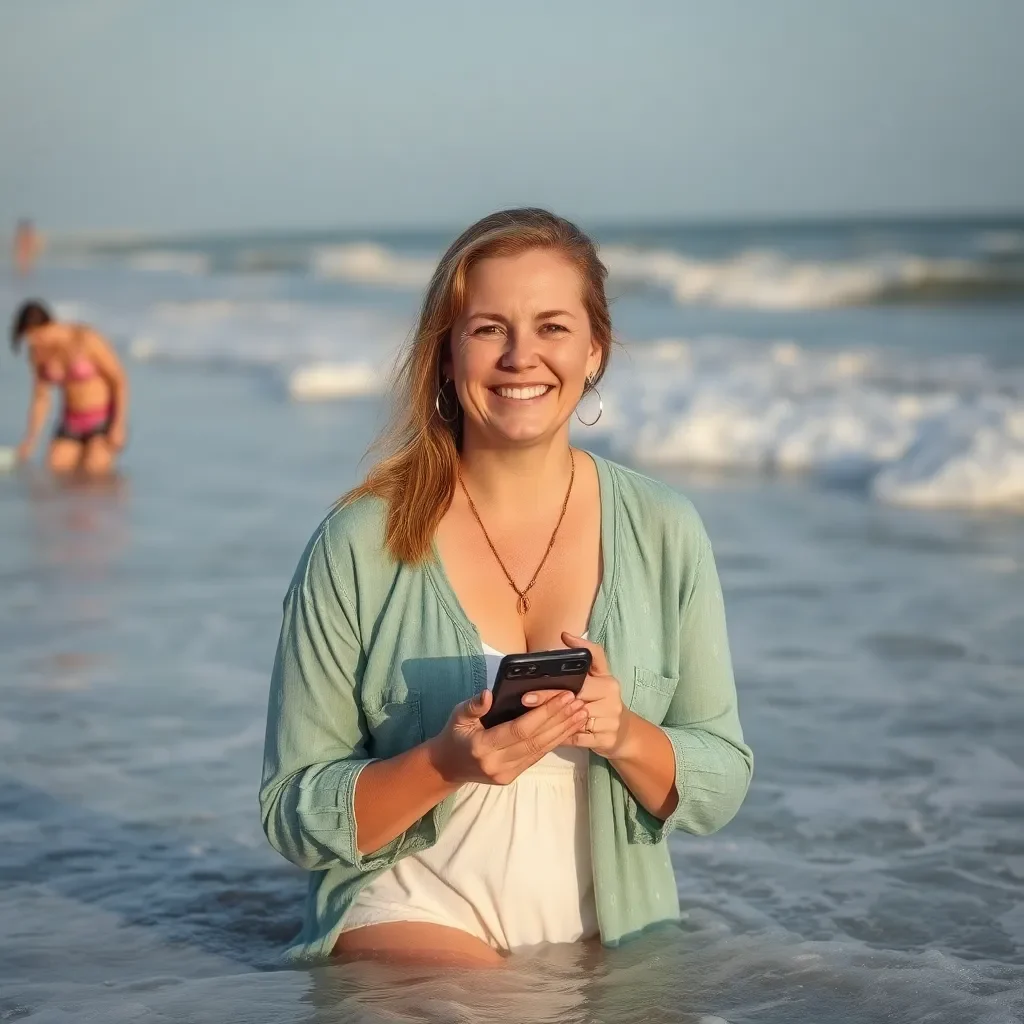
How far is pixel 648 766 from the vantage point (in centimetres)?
313

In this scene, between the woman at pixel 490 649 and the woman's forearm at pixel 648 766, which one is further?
the woman at pixel 490 649

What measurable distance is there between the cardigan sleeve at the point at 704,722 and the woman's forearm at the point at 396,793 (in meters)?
0.45

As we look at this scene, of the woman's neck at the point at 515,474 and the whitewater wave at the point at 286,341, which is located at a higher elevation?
the whitewater wave at the point at 286,341

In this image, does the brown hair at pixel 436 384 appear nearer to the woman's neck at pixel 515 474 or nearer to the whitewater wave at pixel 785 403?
the woman's neck at pixel 515 474

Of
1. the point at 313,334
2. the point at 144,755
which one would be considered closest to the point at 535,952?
the point at 144,755

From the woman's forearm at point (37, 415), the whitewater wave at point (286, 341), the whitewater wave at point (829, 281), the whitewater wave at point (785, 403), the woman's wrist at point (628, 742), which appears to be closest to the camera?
the woman's wrist at point (628, 742)

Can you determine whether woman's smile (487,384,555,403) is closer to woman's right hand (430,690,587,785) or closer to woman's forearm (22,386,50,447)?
woman's right hand (430,690,587,785)

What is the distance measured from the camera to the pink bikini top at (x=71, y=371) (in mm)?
12953

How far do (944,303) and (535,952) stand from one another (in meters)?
27.1

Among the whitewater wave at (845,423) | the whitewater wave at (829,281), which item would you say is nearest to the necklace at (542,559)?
the whitewater wave at (845,423)

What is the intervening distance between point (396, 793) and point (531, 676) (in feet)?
1.51

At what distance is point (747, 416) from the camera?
12148 millimetres

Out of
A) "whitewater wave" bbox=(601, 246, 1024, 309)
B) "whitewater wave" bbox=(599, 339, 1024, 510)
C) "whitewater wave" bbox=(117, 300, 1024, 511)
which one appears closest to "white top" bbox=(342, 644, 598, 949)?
"whitewater wave" bbox=(117, 300, 1024, 511)

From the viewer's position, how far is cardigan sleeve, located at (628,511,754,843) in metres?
3.24
